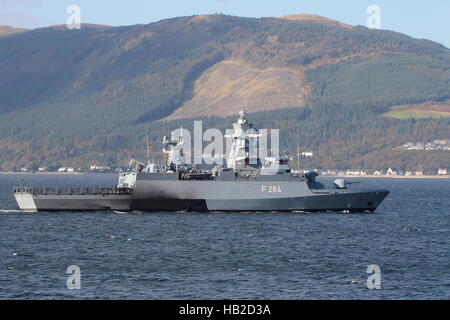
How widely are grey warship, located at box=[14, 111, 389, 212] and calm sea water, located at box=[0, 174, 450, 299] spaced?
97cm

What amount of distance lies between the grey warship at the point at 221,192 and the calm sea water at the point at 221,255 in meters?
0.97

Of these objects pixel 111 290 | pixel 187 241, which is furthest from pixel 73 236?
pixel 111 290

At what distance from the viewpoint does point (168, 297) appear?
34281 mm

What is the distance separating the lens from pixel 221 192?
65.0 m

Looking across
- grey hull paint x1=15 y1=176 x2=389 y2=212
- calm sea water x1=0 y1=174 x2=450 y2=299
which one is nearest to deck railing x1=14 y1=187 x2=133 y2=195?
grey hull paint x1=15 y1=176 x2=389 y2=212

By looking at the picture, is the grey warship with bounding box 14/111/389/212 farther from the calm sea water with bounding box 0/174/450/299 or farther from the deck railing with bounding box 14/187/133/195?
the calm sea water with bounding box 0/174/450/299

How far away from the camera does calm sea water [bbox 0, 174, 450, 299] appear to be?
118 feet

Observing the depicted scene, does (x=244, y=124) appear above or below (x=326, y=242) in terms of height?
above

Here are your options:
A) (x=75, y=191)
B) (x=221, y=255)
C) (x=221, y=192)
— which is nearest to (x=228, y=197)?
(x=221, y=192)

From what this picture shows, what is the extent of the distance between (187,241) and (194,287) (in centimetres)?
1497

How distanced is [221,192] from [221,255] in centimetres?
1939

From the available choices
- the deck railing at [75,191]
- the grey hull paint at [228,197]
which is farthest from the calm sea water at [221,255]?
the deck railing at [75,191]

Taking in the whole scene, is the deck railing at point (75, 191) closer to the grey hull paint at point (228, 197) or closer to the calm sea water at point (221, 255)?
the grey hull paint at point (228, 197)
